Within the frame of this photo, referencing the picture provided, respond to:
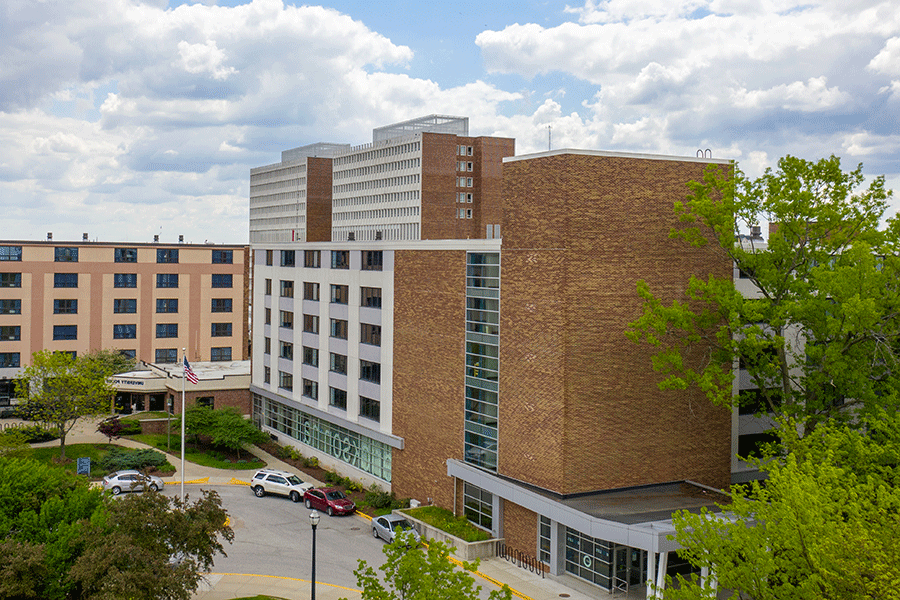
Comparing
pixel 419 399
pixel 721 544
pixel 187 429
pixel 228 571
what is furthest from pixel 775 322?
pixel 187 429

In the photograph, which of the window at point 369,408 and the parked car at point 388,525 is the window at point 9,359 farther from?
the parked car at point 388,525

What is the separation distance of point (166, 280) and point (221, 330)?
749 cm

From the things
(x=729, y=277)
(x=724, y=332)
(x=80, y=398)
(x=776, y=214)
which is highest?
(x=776, y=214)

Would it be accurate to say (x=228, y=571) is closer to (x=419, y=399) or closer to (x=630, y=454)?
(x=419, y=399)

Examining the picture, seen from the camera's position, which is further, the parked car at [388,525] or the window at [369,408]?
the window at [369,408]

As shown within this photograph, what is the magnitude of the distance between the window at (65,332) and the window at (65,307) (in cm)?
130

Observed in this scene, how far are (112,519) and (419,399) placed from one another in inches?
769

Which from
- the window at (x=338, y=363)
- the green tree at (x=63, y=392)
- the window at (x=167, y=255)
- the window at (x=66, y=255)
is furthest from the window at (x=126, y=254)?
the window at (x=338, y=363)

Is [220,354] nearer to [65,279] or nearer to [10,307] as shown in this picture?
[65,279]

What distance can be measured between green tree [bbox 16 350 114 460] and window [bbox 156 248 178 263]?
75.6ft

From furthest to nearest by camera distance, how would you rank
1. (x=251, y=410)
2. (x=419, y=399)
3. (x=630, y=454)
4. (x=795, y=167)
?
(x=251, y=410) < (x=419, y=399) < (x=630, y=454) < (x=795, y=167)

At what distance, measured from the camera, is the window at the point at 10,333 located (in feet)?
234

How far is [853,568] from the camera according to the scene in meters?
18.3

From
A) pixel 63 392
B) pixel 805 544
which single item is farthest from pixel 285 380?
pixel 805 544
